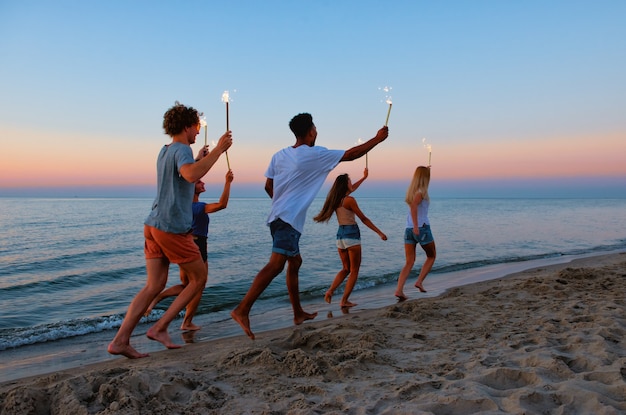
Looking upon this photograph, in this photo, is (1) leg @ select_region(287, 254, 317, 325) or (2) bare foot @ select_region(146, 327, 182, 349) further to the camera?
(1) leg @ select_region(287, 254, 317, 325)

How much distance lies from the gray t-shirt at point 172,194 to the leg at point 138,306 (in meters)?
0.39

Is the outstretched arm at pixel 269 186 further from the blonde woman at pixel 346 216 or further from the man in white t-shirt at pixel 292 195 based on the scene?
the blonde woman at pixel 346 216

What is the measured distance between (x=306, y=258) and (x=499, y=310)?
892 centimetres

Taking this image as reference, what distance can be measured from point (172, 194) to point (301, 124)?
5.08 feet

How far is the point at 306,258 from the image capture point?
1423 centimetres

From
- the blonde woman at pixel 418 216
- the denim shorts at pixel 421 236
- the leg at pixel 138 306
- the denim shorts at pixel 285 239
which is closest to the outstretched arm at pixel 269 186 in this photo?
the denim shorts at pixel 285 239

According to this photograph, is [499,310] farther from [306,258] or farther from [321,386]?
[306,258]

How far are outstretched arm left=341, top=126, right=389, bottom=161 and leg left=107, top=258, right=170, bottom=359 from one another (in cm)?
206

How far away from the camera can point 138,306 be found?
14.0ft

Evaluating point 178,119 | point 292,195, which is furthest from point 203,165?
point 292,195

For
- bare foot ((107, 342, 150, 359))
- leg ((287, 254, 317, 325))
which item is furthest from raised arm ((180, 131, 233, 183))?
bare foot ((107, 342, 150, 359))

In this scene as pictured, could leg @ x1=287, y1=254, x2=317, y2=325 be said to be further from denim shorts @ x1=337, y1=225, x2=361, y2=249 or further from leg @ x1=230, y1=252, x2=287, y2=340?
denim shorts @ x1=337, y1=225, x2=361, y2=249

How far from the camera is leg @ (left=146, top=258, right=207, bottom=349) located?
4.51 meters

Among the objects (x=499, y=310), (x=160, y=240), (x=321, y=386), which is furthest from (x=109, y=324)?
(x=499, y=310)
